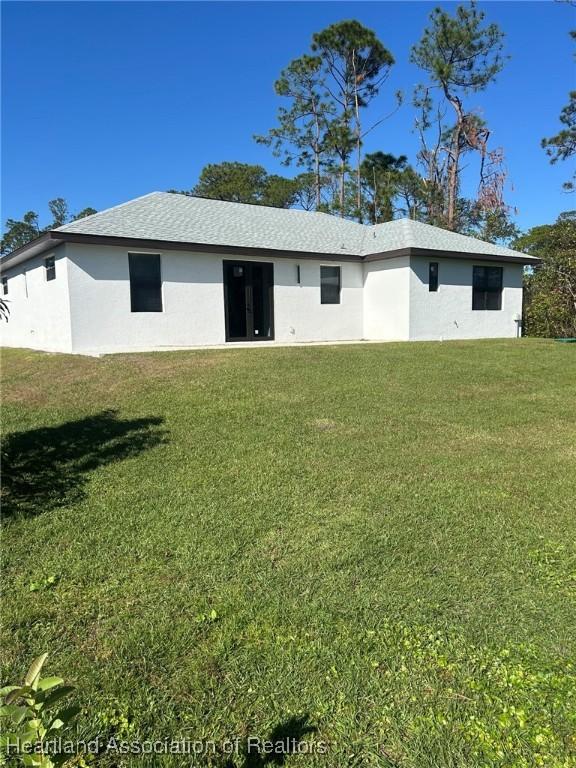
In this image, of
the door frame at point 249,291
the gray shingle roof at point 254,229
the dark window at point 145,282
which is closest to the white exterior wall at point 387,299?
the gray shingle roof at point 254,229

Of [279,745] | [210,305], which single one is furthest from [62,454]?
[210,305]

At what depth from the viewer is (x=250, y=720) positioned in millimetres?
2076

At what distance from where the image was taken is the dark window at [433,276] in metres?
16.7

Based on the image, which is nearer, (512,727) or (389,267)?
(512,727)

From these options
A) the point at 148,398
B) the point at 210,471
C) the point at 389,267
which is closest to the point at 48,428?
the point at 148,398

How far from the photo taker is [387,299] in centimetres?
1684

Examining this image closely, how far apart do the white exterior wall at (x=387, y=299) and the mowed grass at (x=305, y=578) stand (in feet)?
32.8

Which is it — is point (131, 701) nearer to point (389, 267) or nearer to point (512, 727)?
point (512, 727)

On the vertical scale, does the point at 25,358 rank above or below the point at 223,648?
above

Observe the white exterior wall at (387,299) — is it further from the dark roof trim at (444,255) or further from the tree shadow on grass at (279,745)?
the tree shadow on grass at (279,745)

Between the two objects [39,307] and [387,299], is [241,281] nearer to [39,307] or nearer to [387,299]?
[387,299]

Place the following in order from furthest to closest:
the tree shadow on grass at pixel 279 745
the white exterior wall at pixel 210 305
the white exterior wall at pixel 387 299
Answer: the white exterior wall at pixel 387 299 → the white exterior wall at pixel 210 305 → the tree shadow on grass at pixel 279 745

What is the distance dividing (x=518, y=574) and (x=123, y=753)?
2.40 metres

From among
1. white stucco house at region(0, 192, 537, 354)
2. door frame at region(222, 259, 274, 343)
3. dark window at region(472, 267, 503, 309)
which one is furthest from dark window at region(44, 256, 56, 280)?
dark window at region(472, 267, 503, 309)
